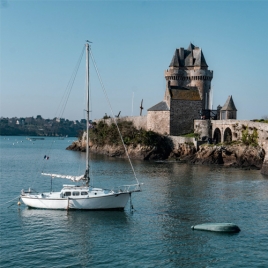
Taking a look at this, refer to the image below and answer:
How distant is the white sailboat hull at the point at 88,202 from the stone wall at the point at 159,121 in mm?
36159

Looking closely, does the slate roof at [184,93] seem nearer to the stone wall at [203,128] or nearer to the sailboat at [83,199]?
the stone wall at [203,128]

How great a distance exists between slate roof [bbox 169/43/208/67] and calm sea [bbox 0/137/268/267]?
1357 inches

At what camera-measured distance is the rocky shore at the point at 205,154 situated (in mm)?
48656

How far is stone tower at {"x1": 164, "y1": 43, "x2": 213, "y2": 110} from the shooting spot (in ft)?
219

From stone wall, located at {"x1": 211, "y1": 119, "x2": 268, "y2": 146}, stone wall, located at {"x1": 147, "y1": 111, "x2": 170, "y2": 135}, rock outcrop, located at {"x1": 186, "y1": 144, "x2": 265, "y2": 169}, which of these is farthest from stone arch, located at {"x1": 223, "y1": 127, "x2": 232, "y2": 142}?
stone wall, located at {"x1": 147, "y1": 111, "x2": 170, "y2": 135}

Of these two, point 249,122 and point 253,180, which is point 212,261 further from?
point 249,122

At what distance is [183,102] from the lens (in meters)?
62.3

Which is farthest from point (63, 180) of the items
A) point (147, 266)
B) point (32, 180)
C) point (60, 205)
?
point (147, 266)

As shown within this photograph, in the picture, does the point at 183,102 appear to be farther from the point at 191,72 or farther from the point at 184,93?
the point at 191,72

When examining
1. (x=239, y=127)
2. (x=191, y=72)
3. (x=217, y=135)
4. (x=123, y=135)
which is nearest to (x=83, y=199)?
(x=239, y=127)

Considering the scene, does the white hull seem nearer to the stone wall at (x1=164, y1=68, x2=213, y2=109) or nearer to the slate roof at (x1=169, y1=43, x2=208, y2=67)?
the stone wall at (x1=164, y1=68, x2=213, y2=109)

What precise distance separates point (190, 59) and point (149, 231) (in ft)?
161

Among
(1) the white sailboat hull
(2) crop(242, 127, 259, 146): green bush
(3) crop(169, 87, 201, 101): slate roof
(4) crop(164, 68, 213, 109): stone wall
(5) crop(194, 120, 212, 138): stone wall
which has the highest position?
(4) crop(164, 68, 213, 109): stone wall


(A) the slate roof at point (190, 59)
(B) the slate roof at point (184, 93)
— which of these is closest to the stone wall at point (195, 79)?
(A) the slate roof at point (190, 59)
